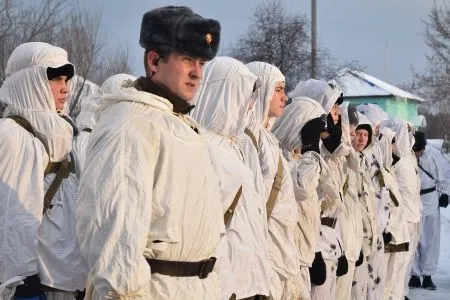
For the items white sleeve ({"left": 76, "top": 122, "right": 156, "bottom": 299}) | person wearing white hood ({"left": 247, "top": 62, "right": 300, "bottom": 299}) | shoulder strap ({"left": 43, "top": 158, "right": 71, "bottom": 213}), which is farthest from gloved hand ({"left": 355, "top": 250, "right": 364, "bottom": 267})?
white sleeve ({"left": 76, "top": 122, "right": 156, "bottom": 299})

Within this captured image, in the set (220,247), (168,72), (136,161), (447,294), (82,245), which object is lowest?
(447,294)

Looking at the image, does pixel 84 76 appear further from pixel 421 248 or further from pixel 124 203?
pixel 124 203

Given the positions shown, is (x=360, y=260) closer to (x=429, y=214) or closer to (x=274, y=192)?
(x=274, y=192)

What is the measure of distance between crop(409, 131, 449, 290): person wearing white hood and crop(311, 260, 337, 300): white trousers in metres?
5.31

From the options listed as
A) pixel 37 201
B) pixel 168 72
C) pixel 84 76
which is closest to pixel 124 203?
pixel 168 72

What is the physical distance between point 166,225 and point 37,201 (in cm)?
156

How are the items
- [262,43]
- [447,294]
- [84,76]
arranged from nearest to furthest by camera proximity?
→ [447,294], [262,43], [84,76]

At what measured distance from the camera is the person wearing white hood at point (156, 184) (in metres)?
2.71

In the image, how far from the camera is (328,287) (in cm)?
609

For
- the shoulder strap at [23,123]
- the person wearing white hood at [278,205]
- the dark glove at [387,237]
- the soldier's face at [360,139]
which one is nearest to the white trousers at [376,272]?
the dark glove at [387,237]

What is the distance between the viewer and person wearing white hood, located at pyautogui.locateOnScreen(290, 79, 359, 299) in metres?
6.09

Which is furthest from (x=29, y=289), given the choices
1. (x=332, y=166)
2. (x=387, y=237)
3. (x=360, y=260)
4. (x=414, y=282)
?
(x=414, y=282)

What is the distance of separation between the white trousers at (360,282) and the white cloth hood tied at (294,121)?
2067 millimetres

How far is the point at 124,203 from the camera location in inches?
108
